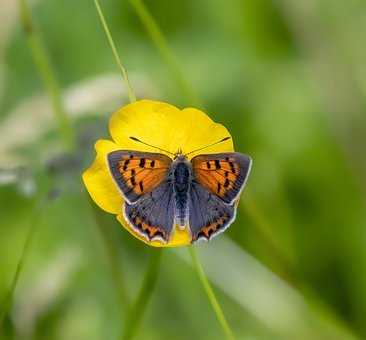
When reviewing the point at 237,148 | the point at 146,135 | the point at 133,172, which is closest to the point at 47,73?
the point at 146,135

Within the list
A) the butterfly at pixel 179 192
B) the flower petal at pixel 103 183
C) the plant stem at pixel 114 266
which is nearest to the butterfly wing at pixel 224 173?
the butterfly at pixel 179 192

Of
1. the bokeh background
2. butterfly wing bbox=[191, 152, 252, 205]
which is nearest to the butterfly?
butterfly wing bbox=[191, 152, 252, 205]

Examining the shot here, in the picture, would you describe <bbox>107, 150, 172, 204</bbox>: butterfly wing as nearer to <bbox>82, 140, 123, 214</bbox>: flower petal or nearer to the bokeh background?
<bbox>82, 140, 123, 214</bbox>: flower petal

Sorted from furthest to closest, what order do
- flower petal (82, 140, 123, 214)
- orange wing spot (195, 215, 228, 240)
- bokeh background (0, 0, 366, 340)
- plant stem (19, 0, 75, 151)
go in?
bokeh background (0, 0, 366, 340) < plant stem (19, 0, 75, 151) < flower petal (82, 140, 123, 214) < orange wing spot (195, 215, 228, 240)

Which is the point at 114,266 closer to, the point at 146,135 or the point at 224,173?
the point at 146,135

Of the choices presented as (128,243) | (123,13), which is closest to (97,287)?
(128,243)

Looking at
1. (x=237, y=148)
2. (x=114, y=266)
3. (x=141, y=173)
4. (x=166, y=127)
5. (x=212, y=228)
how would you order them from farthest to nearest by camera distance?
(x=237, y=148), (x=114, y=266), (x=166, y=127), (x=141, y=173), (x=212, y=228)
